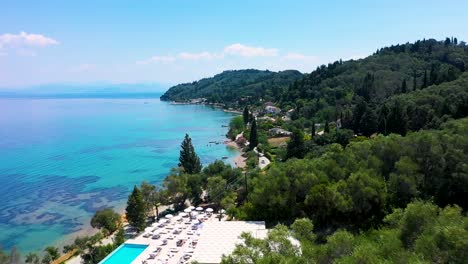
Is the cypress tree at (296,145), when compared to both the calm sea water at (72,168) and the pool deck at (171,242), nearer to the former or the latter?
the calm sea water at (72,168)

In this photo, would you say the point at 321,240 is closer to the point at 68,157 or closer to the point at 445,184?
the point at 445,184

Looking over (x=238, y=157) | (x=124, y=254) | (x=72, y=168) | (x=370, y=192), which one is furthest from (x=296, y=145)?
(x=72, y=168)

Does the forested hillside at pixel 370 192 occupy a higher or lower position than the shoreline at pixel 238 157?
higher

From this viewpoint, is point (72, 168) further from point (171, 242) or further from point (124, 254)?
point (171, 242)

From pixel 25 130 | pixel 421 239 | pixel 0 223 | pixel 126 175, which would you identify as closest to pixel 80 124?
pixel 25 130

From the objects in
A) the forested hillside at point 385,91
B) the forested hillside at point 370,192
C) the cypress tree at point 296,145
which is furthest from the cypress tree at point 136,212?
the forested hillside at point 385,91

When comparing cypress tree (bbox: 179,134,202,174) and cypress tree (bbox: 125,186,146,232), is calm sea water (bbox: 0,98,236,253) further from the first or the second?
cypress tree (bbox: 179,134,202,174)
